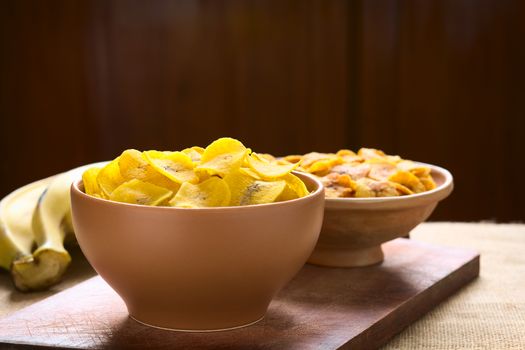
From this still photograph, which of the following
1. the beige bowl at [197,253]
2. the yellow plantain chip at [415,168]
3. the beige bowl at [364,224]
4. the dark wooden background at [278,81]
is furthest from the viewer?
the dark wooden background at [278,81]

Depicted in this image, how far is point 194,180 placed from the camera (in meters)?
0.93

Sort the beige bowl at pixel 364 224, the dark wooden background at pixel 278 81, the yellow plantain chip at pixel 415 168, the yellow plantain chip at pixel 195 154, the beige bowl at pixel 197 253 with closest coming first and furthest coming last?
the beige bowl at pixel 197 253
the yellow plantain chip at pixel 195 154
the beige bowl at pixel 364 224
the yellow plantain chip at pixel 415 168
the dark wooden background at pixel 278 81

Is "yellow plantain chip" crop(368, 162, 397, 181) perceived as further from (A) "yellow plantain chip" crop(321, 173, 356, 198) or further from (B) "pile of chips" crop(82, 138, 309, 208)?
(B) "pile of chips" crop(82, 138, 309, 208)

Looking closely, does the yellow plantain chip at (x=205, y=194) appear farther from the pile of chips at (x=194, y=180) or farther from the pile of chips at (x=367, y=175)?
the pile of chips at (x=367, y=175)

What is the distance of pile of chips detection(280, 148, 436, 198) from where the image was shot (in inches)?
47.0

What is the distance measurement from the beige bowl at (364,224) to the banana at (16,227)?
1.44ft

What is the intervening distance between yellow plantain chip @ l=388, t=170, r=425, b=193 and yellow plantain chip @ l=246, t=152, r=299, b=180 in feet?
0.90

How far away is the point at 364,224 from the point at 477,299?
0.19 m

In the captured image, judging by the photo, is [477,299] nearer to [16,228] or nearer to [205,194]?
[205,194]

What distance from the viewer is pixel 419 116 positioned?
2.93 meters

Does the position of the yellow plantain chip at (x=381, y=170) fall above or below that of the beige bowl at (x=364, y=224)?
above

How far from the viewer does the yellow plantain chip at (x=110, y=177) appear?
3.15ft

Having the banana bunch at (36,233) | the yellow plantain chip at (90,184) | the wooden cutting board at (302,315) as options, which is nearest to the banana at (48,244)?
the banana bunch at (36,233)

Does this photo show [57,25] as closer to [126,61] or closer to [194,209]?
[126,61]
